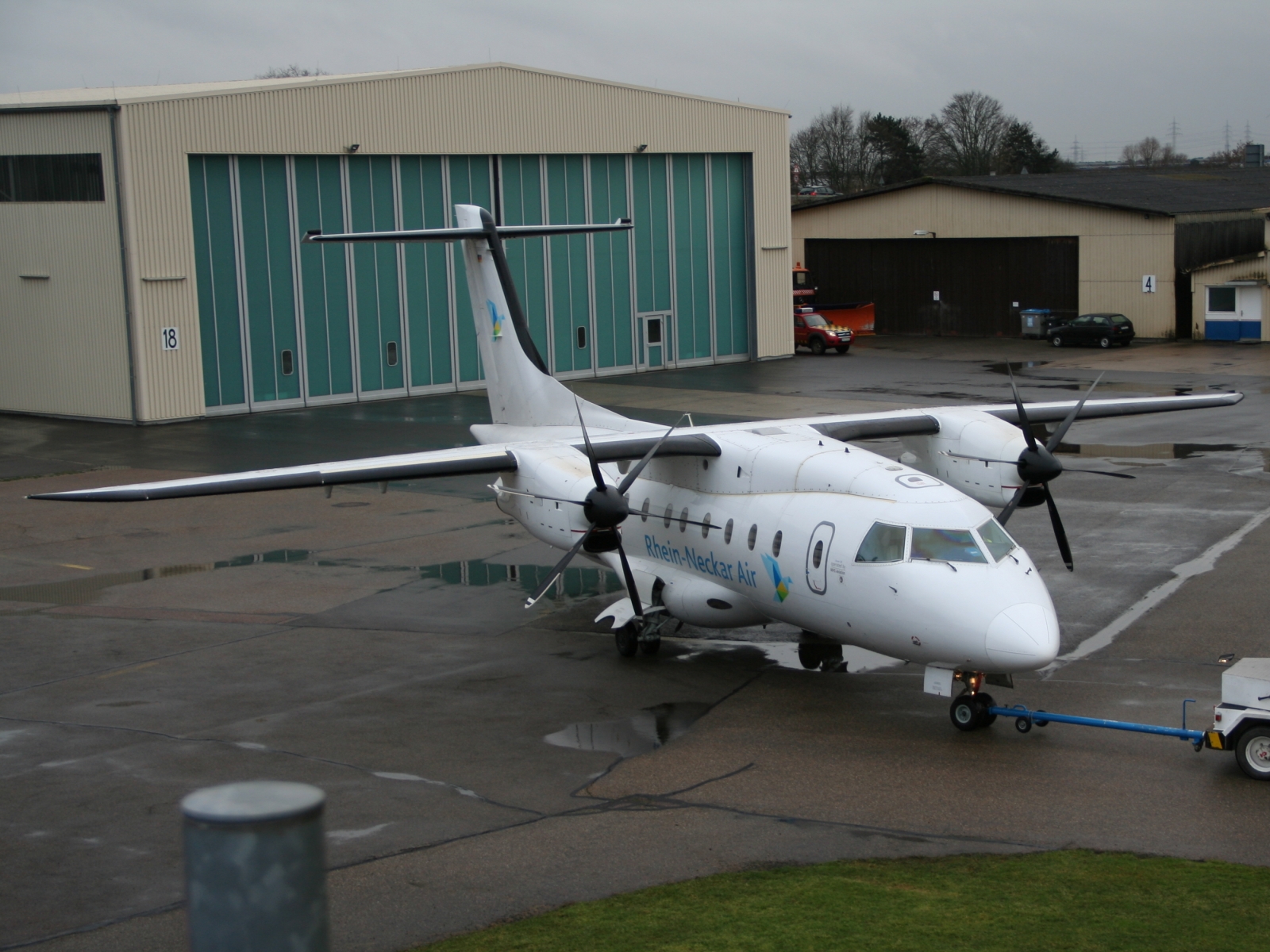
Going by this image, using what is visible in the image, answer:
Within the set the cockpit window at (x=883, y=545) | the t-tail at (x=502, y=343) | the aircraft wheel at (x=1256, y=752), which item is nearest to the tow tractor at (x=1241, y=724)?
the aircraft wheel at (x=1256, y=752)

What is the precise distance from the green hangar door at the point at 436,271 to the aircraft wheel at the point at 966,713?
3312cm

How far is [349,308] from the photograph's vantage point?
4603cm

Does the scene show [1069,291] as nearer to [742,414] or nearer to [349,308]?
[742,414]

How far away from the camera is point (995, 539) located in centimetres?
1511

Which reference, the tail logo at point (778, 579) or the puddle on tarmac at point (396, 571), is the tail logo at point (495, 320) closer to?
the puddle on tarmac at point (396, 571)

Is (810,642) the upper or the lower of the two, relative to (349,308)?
lower

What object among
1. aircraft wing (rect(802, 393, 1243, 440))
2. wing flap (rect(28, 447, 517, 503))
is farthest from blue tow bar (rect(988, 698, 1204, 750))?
wing flap (rect(28, 447, 517, 503))

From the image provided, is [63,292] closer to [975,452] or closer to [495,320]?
[495,320]

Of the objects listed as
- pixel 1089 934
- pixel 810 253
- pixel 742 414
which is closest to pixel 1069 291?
pixel 810 253

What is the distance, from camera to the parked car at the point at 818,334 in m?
60.8

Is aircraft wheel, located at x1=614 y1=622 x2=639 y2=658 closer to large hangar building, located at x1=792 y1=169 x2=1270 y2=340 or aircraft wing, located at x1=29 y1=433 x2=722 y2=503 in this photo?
aircraft wing, located at x1=29 y1=433 x2=722 y2=503

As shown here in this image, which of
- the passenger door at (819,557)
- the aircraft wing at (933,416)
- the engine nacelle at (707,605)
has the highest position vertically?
the aircraft wing at (933,416)

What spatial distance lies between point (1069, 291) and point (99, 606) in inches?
2134

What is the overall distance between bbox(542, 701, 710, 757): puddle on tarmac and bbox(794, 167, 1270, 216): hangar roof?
52.9m
